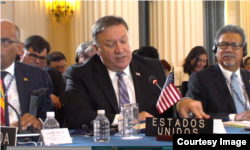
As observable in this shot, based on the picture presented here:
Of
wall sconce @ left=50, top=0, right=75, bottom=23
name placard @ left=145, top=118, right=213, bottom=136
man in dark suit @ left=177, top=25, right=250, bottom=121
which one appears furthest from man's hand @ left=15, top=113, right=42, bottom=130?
wall sconce @ left=50, top=0, right=75, bottom=23

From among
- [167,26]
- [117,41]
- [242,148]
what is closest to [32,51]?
[117,41]

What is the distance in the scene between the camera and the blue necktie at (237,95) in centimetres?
339

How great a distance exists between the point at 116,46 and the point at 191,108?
79cm

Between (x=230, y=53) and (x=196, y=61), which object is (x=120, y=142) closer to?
(x=230, y=53)

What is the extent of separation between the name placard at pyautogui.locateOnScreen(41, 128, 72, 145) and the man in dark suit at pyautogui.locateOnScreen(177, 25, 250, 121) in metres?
1.69

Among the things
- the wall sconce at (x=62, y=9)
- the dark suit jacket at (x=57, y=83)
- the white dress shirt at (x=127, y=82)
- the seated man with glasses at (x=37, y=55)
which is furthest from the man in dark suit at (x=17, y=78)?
the wall sconce at (x=62, y=9)

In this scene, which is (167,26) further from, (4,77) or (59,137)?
(59,137)

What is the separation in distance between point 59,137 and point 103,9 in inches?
191

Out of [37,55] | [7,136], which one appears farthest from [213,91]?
[7,136]

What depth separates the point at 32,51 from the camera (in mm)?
4488

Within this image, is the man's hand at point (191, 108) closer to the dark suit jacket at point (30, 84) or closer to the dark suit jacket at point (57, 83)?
the dark suit jacket at point (30, 84)

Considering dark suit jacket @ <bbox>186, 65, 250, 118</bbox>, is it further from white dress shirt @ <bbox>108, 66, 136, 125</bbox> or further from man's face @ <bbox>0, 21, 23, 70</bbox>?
man's face @ <bbox>0, 21, 23, 70</bbox>

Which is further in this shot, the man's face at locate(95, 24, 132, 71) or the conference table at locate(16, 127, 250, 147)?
the man's face at locate(95, 24, 132, 71)

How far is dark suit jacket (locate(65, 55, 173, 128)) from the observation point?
286 centimetres
